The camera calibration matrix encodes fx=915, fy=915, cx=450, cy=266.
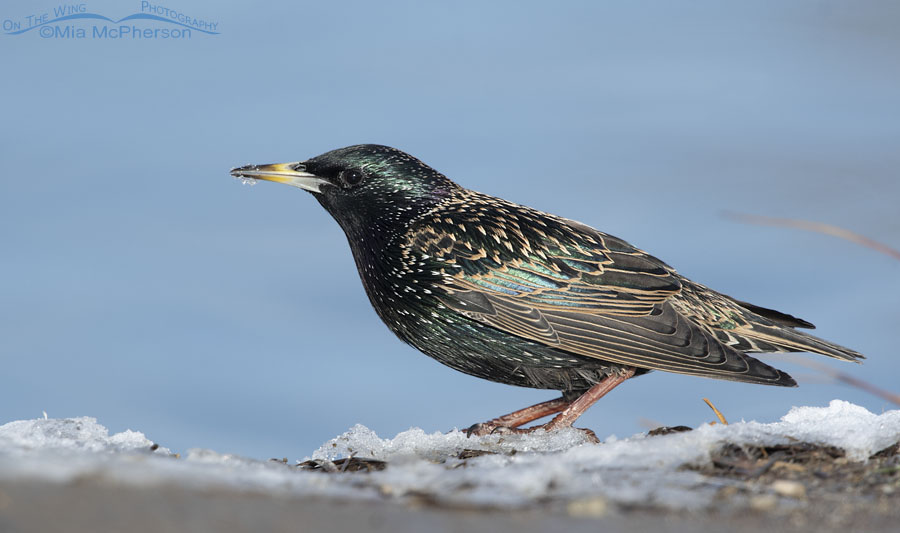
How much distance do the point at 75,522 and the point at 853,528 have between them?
261 centimetres

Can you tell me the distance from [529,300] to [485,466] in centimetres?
206

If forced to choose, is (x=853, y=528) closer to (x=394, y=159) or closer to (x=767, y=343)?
(x=767, y=343)

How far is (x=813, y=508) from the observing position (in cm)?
Result: 347

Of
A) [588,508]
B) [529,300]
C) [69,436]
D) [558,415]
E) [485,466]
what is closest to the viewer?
[588,508]

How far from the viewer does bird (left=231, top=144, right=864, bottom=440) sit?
243 inches

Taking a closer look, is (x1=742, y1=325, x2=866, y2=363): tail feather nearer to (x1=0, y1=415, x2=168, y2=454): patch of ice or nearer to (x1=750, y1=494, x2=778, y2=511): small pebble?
(x1=750, y1=494, x2=778, y2=511): small pebble

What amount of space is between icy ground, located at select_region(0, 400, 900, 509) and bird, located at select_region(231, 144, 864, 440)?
2.45 ft

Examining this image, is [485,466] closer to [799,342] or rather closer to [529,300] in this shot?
[529,300]

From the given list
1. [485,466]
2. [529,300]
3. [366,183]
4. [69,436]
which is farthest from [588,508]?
[366,183]

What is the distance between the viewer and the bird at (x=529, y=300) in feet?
20.2

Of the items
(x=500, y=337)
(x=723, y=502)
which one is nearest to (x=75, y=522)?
(x=723, y=502)

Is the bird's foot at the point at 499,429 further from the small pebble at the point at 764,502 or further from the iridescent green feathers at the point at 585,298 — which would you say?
the small pebble at the point at 764,502

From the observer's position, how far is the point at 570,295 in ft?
20.7

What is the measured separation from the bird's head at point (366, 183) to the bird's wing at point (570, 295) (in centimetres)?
40
